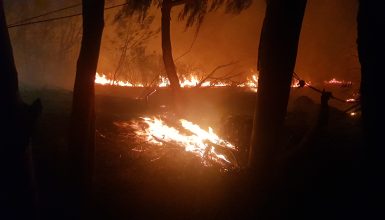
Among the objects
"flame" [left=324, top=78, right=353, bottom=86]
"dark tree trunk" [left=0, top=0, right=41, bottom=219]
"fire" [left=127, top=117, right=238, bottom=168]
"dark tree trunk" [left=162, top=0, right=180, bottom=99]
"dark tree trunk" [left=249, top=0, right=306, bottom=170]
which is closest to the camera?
"dark tree trunk" [left=0, top=0, right=41, bottom=219]

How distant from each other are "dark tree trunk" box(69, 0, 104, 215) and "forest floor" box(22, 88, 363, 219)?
3.07 feet

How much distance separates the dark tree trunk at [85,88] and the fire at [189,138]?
347 centimetres

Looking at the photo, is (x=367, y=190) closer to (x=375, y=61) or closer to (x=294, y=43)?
(x=375, y=61)

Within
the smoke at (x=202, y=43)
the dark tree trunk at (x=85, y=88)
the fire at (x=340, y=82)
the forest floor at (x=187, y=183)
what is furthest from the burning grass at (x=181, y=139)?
the fire at (x=340, y=82)

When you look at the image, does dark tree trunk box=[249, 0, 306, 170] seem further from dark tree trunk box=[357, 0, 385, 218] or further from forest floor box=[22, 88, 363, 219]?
dark tree trunk box=[357, 0, 385, 218]

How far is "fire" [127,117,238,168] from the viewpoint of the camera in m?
8.49

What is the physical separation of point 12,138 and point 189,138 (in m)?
6.08

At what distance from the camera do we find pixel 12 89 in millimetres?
3912

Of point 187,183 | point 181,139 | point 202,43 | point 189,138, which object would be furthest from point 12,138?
point 202,43

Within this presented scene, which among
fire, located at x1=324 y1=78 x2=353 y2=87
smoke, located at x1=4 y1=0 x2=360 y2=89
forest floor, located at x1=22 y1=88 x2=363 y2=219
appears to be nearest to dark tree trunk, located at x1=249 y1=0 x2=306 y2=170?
forest floor, located at x1=22 y1=88 x2=363 y2=219

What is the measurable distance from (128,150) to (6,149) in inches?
188

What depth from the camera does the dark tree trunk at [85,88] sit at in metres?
5.31

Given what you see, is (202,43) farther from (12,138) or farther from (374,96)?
(12,138)

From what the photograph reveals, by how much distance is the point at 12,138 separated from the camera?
156 inches
